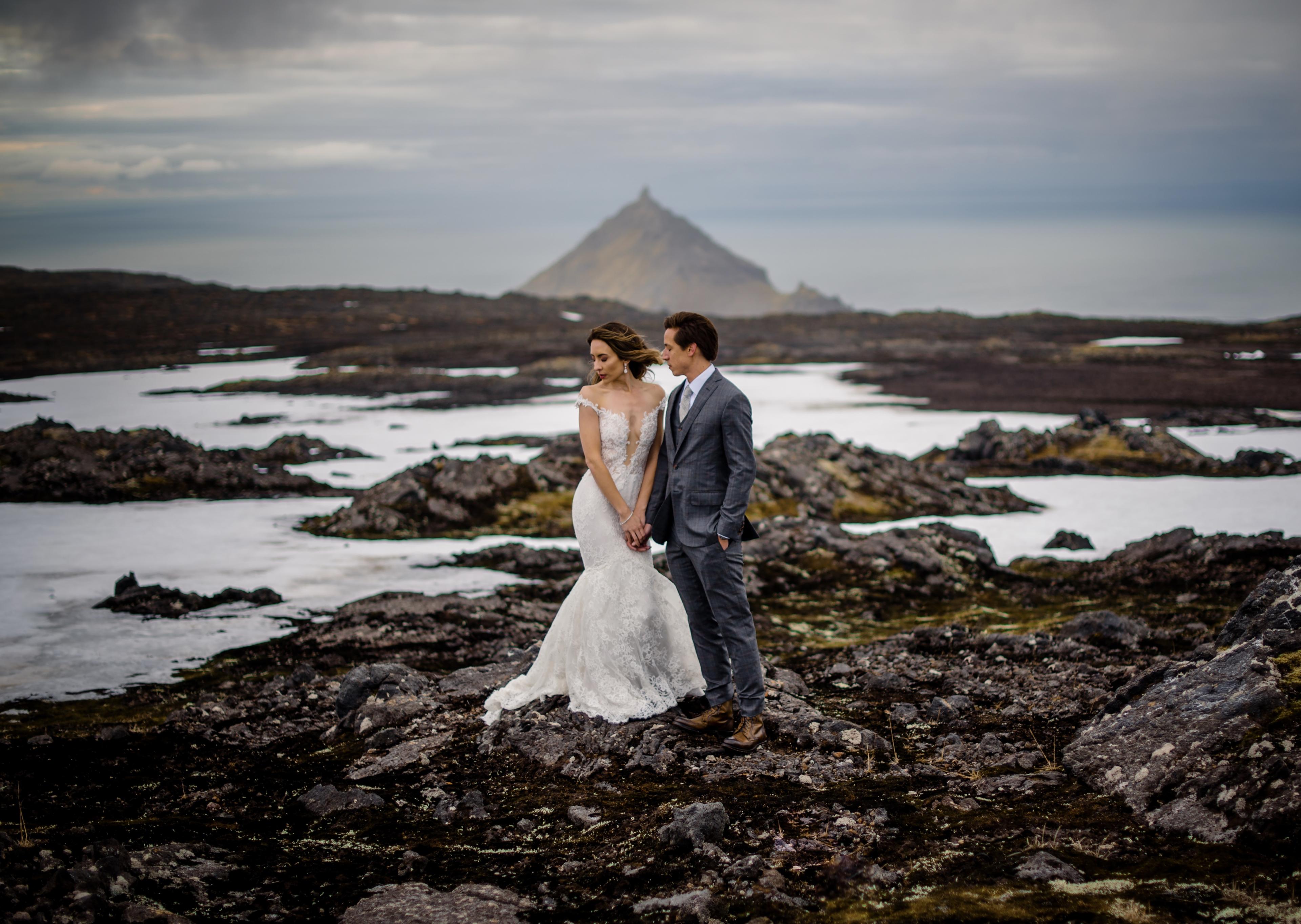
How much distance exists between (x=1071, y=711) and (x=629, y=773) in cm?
369

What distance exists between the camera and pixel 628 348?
714cm

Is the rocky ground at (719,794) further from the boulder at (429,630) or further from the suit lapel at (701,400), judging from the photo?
the suit lapel at (701,400)

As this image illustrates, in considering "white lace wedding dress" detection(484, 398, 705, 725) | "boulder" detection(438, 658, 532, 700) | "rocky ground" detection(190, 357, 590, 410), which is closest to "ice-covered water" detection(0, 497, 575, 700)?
"boulder" detection(438, 658, 532, 700)

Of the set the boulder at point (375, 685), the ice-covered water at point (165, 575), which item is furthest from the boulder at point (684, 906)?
the ice-covered water at point (165, 575)

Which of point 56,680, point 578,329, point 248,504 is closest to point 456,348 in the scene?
point 578,329

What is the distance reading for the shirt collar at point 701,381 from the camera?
21.4 feet

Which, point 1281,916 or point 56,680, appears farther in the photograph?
point 56,680

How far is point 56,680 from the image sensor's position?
35.1 feet

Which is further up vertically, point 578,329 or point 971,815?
point 578,329

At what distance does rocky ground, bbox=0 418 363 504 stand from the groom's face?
62.1 feet

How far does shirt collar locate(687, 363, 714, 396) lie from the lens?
6.52 metres

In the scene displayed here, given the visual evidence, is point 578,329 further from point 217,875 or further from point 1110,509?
point 217,875

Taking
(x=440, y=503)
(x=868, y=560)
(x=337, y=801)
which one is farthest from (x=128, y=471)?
(x=337, y=801)

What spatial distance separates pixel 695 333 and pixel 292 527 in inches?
626
